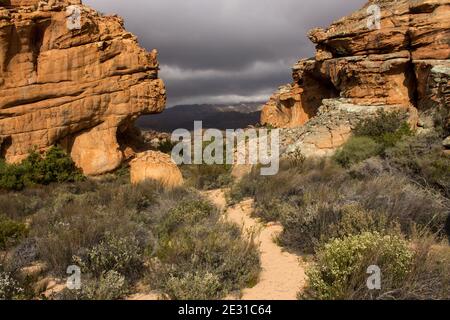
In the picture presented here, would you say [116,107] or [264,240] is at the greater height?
[116,107]

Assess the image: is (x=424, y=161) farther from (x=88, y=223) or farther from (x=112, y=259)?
(x=88, y=223)

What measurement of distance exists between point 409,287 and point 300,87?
1713 centimetres

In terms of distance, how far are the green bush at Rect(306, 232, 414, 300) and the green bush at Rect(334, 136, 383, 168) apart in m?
7.02

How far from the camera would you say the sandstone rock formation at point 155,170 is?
12.2 meters

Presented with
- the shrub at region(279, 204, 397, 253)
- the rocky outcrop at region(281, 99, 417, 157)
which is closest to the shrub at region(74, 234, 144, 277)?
the shrub at region(279, 204, 397, 253)

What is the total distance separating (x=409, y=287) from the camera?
3.94 m

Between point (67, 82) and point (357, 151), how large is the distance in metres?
11.2

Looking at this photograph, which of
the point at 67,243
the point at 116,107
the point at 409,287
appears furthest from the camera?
the point at 116,107

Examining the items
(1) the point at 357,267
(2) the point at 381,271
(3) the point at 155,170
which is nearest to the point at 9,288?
(1) the point at 357,267

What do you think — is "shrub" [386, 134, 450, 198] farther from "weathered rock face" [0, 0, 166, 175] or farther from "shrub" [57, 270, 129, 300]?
"weathered rock face" [0, 0, 166, 175]

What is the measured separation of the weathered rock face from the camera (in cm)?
1291

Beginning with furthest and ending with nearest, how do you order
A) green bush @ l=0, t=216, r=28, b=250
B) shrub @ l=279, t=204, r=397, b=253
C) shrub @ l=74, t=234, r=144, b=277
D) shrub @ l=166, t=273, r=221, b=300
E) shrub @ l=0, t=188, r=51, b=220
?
shrub @ l=0, t=188, r=51, b=220, green bush @ l=0, t=216, r=28, b=250, shrub @ l=279, t=204, r=397, b=253, shrub @ l=74, t=234, r=144, b=277, shrub @ l=166, t=273, r=221, b=300

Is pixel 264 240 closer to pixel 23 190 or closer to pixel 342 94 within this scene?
pixel 23 190
